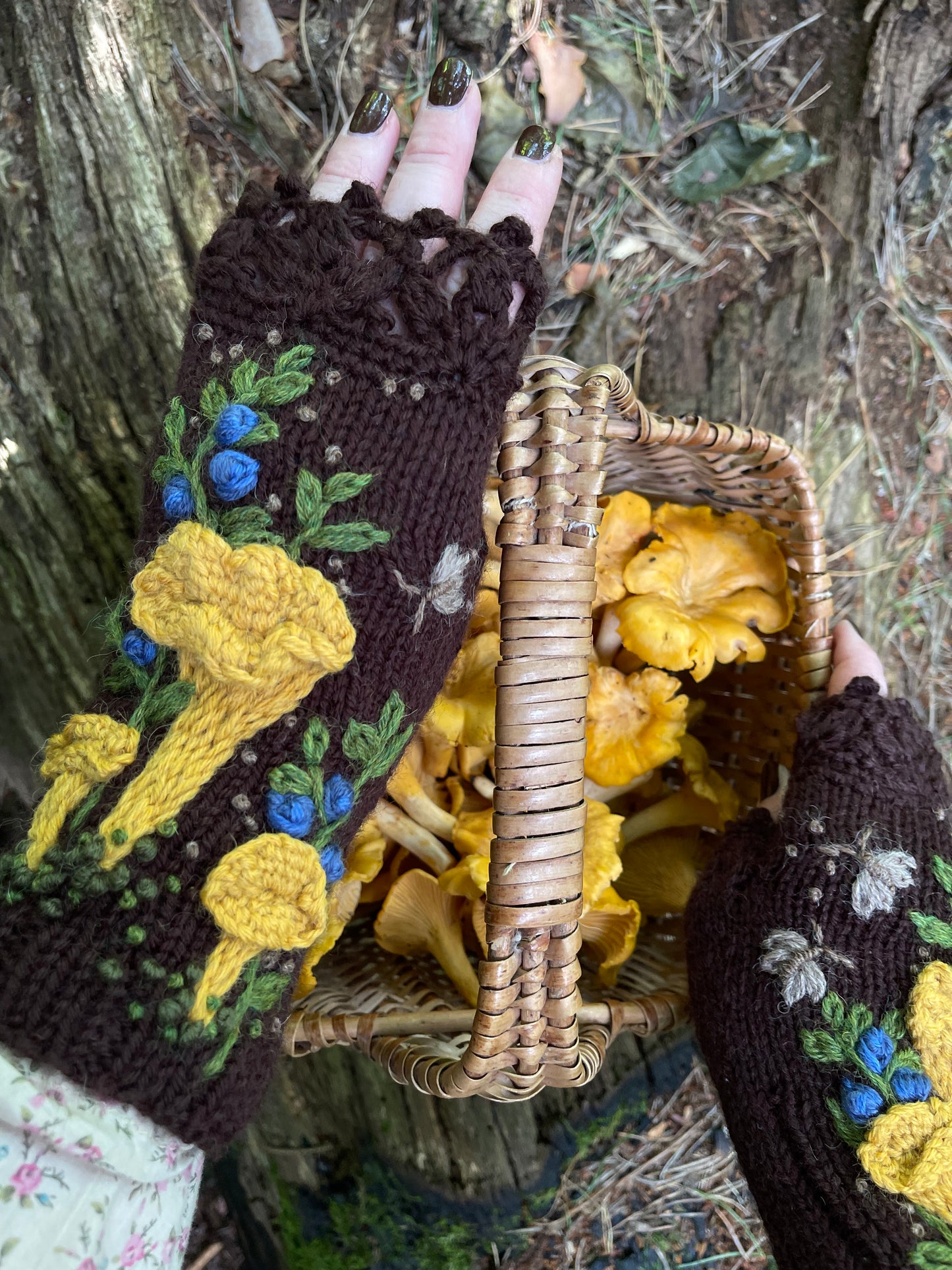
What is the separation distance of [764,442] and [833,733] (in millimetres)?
366

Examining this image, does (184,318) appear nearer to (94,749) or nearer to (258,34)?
(258,34)

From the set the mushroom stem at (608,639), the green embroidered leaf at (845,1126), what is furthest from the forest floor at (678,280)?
the green embroidered leaf at (845,1126)

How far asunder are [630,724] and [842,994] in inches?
15.8

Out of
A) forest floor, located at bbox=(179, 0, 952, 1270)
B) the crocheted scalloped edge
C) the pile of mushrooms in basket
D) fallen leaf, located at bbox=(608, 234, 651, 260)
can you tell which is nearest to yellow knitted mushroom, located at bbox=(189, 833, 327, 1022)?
the pile of mushrooms in basket

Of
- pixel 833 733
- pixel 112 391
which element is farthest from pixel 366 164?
pixel 833 733

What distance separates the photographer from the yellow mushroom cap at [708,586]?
1070 mm

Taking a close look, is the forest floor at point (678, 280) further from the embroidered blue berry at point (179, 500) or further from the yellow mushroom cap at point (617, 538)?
the embroidered blue berry at point (179, 500)

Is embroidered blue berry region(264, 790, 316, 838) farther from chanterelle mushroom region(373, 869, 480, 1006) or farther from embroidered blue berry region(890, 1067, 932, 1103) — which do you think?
embroidered blue berry region(890, 1067, 932, 1103)

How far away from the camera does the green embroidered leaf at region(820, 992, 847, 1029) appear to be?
840mm

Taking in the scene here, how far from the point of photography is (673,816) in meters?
1.24

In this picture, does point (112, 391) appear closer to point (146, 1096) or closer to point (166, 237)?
point (166, 237)

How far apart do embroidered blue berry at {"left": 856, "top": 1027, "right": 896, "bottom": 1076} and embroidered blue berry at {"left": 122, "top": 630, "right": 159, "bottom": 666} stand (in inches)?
31.3

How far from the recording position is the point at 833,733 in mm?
977

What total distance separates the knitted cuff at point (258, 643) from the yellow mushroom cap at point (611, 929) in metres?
0.39
